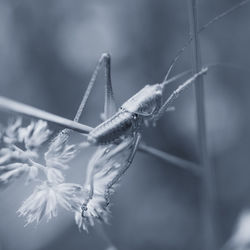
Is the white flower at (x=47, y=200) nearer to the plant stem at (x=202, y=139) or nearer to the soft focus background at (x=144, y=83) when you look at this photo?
the plant stem at (x=202, y=139)

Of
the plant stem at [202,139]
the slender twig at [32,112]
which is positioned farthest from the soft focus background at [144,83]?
the slender twig at [32,112]

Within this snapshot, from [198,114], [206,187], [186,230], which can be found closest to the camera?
[198,114]

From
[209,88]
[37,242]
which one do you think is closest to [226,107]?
[209,88]

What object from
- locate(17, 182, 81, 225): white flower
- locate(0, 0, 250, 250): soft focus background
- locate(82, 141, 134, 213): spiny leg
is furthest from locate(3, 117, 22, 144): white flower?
locate(0, 0, 250, 250): soft focus background

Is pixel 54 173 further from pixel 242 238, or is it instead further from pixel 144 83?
pixel 144 83

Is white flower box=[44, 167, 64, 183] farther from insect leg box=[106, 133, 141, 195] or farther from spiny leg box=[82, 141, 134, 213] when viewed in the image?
insect leg box=[106, 133, 141, 195]

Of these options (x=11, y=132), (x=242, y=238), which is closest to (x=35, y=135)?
(x=11, y=132)

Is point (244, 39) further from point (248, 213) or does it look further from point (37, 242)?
point (37, 242)
